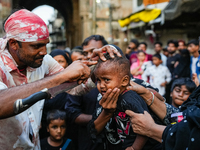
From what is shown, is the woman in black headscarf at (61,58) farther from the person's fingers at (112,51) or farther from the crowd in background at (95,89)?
the person's fingers at (112,51)

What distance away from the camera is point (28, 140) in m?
2.06

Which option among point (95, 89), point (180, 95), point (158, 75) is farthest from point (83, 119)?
point (158, 75)

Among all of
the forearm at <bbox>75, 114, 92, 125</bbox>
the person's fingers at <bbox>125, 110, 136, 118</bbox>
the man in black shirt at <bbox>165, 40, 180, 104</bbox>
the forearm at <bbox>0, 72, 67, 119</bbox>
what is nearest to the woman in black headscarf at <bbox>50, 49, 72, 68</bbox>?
the forearm at <bbox>75, 114, 92, 125</bbox>

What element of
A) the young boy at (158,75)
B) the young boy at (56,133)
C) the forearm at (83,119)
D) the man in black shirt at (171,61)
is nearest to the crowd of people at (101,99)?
the forearm at (83,119)

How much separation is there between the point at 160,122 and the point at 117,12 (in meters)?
9.22

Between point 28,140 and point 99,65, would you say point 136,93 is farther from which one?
point 28,140

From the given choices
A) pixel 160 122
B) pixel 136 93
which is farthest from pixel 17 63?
pixel 160 122

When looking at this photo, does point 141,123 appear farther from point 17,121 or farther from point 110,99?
point 17,121

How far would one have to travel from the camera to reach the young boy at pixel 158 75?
6275 mm

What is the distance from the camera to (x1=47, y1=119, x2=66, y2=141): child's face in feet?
10.6

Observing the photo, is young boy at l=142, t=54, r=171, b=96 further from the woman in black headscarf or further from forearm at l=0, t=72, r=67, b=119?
forearm at l=0, t=72, r=67, b=119

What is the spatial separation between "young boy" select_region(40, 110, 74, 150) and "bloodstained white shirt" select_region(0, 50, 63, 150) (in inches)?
39.2

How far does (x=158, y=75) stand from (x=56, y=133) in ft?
13.3

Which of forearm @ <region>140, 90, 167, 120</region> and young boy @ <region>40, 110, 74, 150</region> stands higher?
forearm @ <region>140, 90, 167, 120</region>
